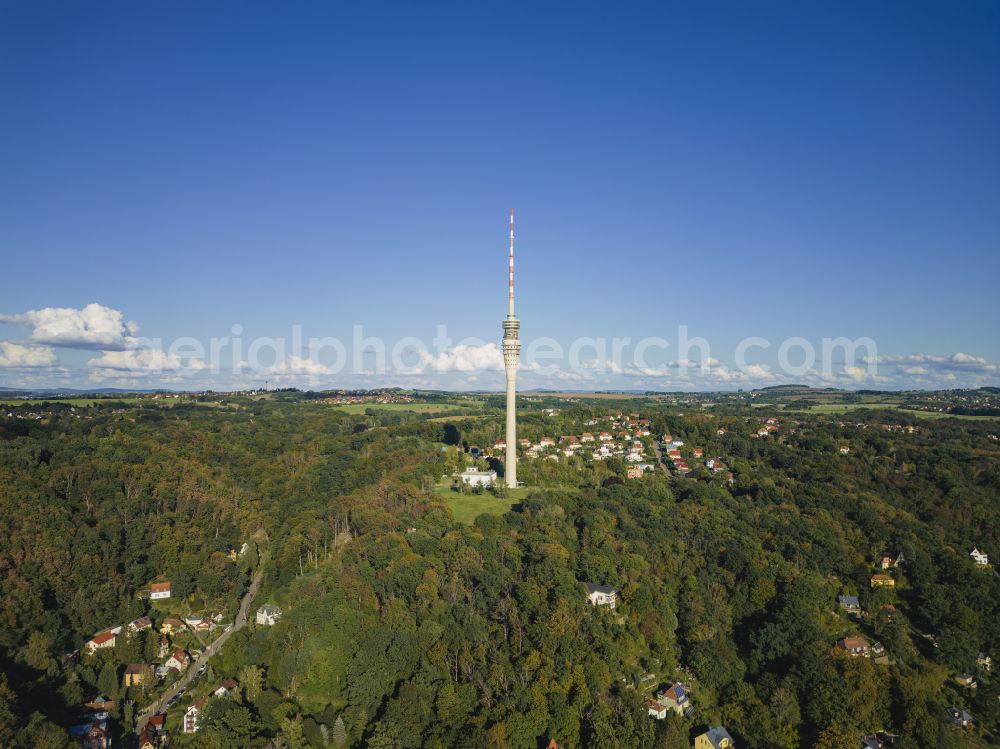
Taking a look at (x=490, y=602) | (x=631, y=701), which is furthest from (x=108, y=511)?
(x=631, y=701)

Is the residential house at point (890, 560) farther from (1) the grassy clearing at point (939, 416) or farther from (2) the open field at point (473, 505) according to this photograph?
(1) the grassy clearing at point (939, 416)

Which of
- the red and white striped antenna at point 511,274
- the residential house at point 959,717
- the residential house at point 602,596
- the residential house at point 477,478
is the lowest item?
the residential house at point 959,717

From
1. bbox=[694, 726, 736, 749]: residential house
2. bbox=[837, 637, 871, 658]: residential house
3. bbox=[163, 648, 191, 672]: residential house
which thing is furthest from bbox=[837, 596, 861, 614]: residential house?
bbox=[163, 648, 191, 672]: residential house

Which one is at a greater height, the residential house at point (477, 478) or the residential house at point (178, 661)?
the residential house at point (477, 478)

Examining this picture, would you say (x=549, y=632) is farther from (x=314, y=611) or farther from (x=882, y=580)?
(x=882, y=580)

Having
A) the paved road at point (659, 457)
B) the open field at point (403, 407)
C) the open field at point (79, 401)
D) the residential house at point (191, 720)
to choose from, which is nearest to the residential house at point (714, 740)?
the residential house at point (191, 720)

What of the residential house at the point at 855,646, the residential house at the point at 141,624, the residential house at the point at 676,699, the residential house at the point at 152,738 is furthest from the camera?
the residential house at the point at 141,624
